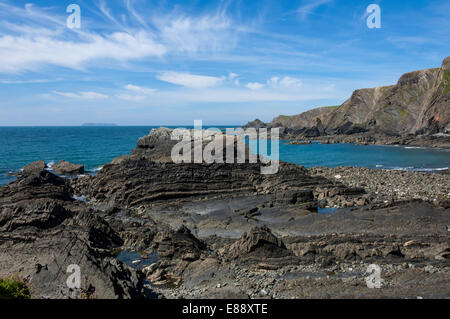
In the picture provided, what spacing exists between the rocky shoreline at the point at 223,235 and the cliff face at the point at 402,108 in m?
88.1

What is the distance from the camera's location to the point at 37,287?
571 inches

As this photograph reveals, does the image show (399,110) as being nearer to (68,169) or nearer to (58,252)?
(68,169)

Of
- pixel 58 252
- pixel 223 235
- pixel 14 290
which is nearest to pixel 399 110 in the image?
pixel 223 235

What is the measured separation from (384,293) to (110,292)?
473 inches

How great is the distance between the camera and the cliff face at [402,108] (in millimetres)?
116531

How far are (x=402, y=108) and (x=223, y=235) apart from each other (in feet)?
470

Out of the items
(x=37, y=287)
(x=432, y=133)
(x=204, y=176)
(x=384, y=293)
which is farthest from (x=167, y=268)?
(x=432, y=133)

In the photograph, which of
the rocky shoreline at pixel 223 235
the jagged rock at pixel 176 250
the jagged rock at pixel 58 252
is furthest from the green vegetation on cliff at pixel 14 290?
the jagged rock at pixel 176 250

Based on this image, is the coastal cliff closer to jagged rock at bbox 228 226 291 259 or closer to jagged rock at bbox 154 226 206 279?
jagged rock at bbox 228 226 291 259

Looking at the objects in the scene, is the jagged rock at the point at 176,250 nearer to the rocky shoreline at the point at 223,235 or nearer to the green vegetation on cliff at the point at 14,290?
the rocky shoreline at the point at 223,235

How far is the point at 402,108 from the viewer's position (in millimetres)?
142250

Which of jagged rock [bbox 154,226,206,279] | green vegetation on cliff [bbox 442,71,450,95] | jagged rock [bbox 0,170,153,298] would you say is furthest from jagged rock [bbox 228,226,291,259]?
green vegetation on cliff [bbox 442,71,450,95]

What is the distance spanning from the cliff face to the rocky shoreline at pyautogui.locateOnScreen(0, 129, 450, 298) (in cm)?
8808
